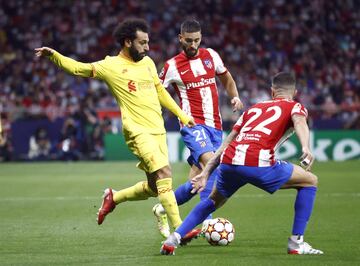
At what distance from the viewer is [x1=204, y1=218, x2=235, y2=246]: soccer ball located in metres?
8.95

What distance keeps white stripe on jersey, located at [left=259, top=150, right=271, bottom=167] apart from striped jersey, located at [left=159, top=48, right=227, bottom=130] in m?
2.51

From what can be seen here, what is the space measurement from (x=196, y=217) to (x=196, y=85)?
2656mm

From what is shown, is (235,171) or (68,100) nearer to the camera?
(235,171)

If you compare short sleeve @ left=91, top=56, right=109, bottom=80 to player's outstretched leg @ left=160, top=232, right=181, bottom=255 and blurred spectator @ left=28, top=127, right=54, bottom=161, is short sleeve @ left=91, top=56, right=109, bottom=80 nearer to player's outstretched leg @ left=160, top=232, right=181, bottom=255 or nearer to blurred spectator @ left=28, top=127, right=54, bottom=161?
player's outstretched leg @ left=160, top=232, right=181, bottom=255

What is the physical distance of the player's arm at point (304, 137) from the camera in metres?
7.30

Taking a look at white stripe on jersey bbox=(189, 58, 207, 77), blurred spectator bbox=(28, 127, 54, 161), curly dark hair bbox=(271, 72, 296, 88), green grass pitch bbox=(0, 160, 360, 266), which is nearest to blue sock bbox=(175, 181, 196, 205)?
green grass pitch bbox=(0, 160, 360, 266)

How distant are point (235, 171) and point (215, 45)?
75.8ft

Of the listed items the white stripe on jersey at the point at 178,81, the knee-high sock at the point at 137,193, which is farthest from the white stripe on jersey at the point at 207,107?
the knee-high sock at the point at 137,193

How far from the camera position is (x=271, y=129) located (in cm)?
790

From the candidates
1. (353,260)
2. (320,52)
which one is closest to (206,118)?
(353,260)

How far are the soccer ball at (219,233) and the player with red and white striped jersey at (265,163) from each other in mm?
903

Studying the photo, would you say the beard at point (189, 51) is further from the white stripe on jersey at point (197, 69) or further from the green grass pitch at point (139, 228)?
the green grass pitch at point (139, 228)

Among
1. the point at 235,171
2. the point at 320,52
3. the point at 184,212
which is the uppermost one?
the point at 320,52

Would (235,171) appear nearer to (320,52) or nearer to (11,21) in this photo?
(320,52)
